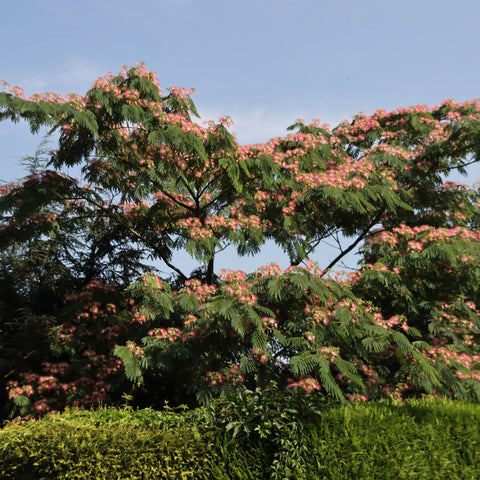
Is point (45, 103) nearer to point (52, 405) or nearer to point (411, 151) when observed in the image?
point (52, 405)

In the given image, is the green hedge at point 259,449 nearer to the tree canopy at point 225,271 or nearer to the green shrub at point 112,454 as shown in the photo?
the green shrub at point 112,454

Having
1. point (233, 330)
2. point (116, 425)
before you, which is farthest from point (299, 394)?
point (116, 425)

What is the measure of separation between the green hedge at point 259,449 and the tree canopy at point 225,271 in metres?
0.95

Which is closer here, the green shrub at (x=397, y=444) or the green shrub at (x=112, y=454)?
the green shrub at (x=397, y=444)

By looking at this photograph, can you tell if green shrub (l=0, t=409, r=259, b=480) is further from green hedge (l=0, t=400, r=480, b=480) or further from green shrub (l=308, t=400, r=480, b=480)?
green shrub (l=308, t=400, r=480, b=480)

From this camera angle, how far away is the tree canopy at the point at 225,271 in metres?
7.91

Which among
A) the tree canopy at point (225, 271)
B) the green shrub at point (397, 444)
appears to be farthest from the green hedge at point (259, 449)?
the tree canopy at point (225, 271)

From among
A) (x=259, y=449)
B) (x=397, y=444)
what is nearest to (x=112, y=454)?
(x=259, y=449)

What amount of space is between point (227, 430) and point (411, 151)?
28.4ft

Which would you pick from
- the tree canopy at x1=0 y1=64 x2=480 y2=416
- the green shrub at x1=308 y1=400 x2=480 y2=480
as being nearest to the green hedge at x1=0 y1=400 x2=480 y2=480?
the green shrub at x1=308 y1=400 x2=480 y2=480

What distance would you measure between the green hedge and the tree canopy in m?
0.95

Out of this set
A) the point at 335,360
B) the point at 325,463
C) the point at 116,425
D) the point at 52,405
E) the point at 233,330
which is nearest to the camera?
the point at 325,463

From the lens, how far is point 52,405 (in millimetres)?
9547

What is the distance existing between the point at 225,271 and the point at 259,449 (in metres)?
3.28
